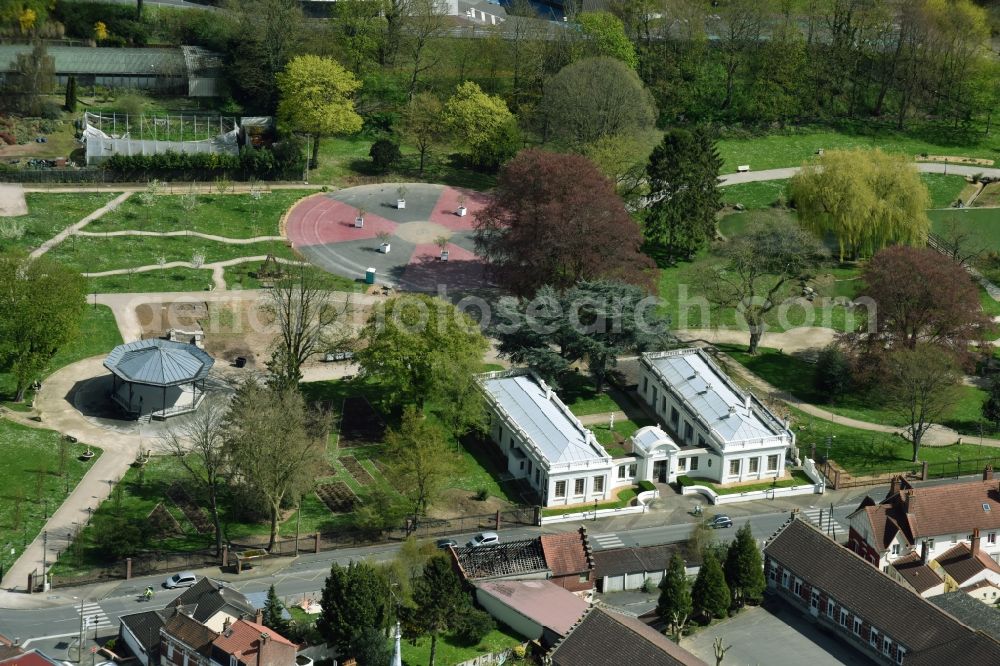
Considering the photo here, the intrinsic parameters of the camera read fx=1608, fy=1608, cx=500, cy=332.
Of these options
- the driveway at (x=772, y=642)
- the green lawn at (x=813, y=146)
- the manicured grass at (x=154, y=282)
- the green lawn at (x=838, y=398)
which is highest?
the green lawn at (x=813, y=146)

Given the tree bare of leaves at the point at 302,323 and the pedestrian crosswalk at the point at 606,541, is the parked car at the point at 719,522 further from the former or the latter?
the tree bare of leaves at the point at 302,323

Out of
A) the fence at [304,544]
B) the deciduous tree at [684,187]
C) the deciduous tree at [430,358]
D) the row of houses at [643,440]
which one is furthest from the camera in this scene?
the deciduous tree at [684,187]

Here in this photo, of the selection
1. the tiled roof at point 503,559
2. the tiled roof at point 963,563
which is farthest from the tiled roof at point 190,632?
the tiled roof at point 963,563

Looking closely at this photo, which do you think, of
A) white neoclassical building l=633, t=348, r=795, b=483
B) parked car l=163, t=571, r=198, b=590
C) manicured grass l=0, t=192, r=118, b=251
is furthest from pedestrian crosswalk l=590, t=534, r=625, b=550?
manicured grass l=0, t=192, r=118, b=251

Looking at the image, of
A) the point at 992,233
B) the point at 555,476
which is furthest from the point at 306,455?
the point at 992,233

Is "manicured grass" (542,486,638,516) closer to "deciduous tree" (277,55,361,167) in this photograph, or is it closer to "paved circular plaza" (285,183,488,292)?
"paved circular plaza" (285,183,488,292)
